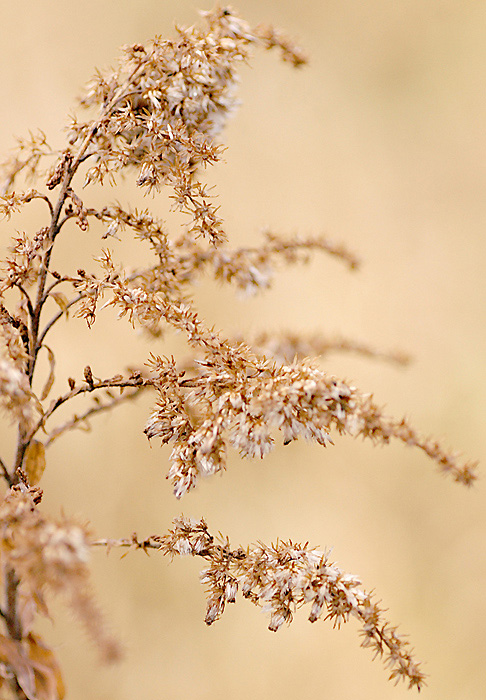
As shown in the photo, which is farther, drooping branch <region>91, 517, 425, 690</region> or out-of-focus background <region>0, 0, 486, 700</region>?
out-of-focus background <region>0, 0, 486, 700</region>

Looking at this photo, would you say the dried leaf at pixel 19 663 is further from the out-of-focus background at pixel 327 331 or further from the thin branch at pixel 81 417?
the out-of-focus background at pixel 327 331

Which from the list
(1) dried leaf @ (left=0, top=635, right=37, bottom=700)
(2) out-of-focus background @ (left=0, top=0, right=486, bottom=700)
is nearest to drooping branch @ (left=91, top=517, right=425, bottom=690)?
(1) dried leaf @ (left=0, top=635, right=37, bottom=700)

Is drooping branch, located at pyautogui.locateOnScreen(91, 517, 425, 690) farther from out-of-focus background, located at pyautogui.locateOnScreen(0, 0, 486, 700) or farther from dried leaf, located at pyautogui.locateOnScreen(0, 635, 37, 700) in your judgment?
out-of-focus background, located at pyautogui.locateOnScreen(0, 0, 486, 700)

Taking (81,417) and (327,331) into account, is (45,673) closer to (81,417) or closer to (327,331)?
(81,417)

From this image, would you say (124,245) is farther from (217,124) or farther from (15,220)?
(217,124)

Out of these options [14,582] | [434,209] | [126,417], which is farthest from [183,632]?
[434,209]

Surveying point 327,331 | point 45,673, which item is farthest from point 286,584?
point 327,331
